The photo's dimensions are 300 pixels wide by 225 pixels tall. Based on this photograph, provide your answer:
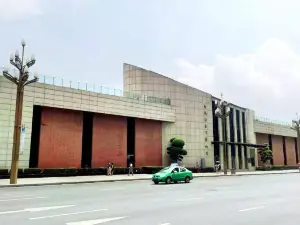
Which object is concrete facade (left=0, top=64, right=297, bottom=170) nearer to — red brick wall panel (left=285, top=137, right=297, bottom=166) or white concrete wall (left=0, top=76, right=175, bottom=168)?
white concrete wall (left=0, top=76, right=175, bottom=168)

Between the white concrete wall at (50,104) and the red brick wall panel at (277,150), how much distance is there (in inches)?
1483

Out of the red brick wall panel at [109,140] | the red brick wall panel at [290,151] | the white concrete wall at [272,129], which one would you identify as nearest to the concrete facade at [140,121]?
the red brick wall panel at [109,140]

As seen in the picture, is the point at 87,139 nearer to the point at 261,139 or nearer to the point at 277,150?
the point at 261,139

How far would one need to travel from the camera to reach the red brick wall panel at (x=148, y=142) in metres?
43.7

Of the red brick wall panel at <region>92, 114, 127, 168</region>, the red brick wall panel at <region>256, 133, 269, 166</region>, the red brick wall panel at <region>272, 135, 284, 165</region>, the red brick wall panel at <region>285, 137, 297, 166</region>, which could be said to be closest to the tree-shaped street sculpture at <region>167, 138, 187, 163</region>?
the red brick wall panel at <region>92, 114, 127, 168</region>

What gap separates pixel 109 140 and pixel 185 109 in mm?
14145

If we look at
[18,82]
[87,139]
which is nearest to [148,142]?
[87,139]

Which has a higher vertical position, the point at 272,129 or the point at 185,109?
the point at 185,109

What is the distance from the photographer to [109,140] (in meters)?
40.5

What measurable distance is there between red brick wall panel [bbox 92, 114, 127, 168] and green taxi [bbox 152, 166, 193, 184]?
1375cm

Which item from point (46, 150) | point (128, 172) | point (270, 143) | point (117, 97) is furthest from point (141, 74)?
point (270, 143)

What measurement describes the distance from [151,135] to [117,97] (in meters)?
7.85

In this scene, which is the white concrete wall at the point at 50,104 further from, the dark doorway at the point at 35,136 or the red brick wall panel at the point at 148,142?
the red brick wall panel at the point at 148,142

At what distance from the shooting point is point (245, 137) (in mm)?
62688
